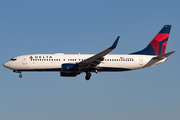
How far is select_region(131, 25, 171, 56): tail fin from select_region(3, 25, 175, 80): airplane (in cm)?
121

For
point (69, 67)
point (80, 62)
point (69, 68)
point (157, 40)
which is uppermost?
point (157, 40)

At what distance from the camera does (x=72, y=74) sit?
54.7 metres

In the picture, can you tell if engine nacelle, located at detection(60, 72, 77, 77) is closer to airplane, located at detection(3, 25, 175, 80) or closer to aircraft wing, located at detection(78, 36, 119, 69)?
airplane, located at detection(3, 25, 175, 80)

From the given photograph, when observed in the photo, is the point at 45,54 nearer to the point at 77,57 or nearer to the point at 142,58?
the point at 77,57

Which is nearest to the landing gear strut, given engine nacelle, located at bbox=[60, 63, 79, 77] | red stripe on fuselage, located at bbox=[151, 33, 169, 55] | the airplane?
the airplane

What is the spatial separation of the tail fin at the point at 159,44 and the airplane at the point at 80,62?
3.97 feet

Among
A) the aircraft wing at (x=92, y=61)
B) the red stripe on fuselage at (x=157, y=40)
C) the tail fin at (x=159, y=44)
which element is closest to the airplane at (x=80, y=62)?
the aircraft wing at (x=92, y=61)

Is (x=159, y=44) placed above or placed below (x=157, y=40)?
below

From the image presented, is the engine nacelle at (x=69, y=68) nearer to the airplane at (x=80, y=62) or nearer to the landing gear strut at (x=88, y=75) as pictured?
the airplane at (x=80, y=62)

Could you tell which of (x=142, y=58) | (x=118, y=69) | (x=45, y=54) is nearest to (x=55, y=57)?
(x=45, y=54)

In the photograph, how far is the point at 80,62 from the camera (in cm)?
4959

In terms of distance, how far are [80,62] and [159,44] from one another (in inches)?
596

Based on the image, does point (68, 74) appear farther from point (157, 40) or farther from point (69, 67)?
point (157, 40)

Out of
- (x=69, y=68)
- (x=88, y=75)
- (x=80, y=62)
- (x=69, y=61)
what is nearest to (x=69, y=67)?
(x=69, y=68)
